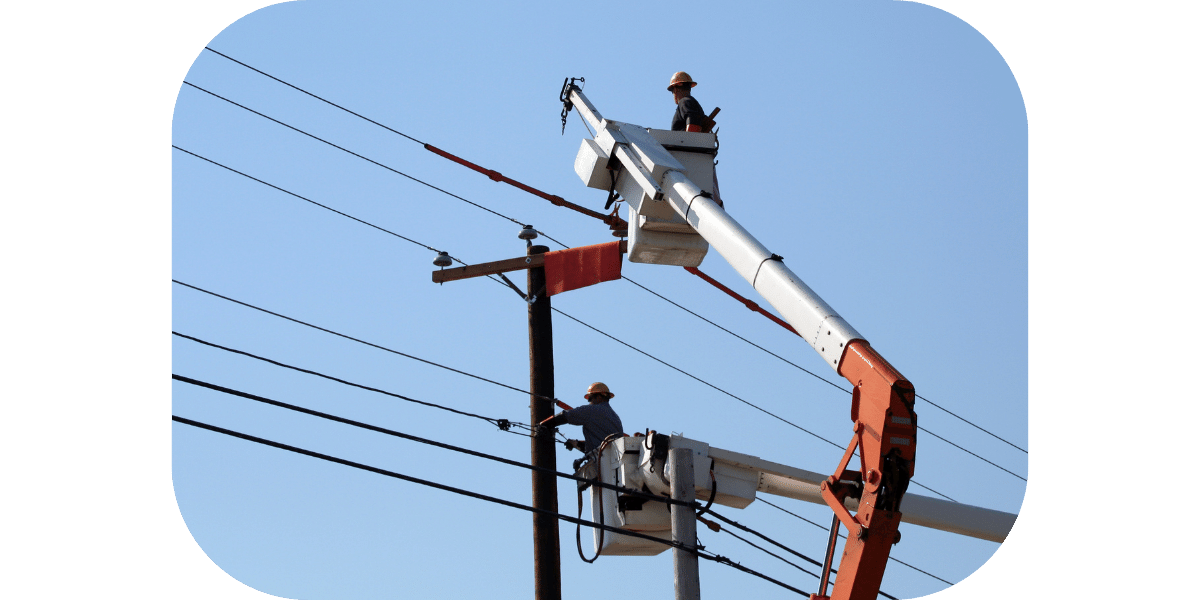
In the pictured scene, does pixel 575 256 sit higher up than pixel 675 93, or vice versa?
A: pixel 675 93

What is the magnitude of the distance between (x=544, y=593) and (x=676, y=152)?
14.4ft

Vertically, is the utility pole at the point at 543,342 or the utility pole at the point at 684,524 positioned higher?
the utility pole at the point at 543,342

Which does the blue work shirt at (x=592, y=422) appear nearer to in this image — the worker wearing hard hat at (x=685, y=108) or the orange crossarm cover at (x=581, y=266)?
the orange crossarm cover at (x=581, y=266)

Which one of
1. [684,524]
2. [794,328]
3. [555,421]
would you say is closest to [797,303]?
[794,328]

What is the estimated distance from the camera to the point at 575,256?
14039 millimetres

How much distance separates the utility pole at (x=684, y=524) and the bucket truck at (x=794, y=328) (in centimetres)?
19

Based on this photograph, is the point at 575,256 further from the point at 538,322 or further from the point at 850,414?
the point at 850,414

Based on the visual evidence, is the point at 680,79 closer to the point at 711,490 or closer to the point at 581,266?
the point at 581,266

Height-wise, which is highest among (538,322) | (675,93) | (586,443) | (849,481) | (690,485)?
(675,93)

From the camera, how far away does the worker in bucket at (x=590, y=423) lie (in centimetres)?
1291

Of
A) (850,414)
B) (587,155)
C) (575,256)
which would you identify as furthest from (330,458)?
(575,256)

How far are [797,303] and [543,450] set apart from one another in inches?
176

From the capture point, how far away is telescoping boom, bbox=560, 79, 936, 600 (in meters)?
8.50

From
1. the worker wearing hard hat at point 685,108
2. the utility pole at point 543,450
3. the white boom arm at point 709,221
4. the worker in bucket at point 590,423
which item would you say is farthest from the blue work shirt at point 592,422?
the worker wearing hard hat at point 685,108
